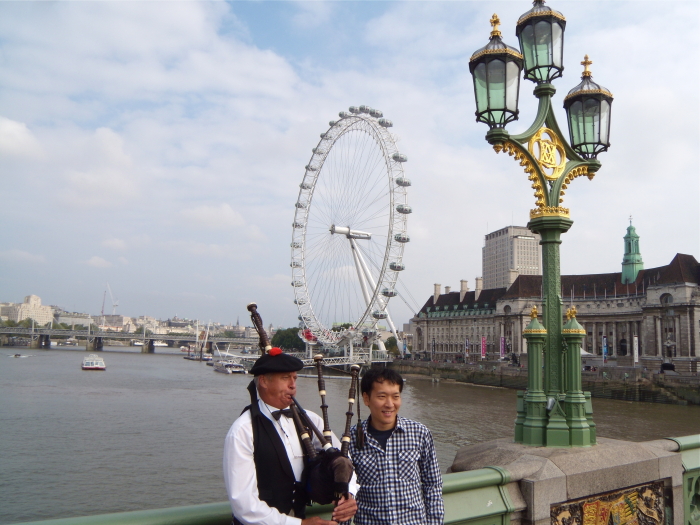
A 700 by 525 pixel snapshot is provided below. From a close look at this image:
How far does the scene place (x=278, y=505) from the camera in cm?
249

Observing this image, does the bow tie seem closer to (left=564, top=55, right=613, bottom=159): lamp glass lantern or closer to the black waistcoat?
the black waistcoat

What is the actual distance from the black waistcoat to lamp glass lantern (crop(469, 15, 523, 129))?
12.5 feet

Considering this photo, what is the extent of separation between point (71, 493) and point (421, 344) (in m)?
93.8

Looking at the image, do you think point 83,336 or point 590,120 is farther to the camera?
point 83,336

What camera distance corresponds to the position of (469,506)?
3533mm

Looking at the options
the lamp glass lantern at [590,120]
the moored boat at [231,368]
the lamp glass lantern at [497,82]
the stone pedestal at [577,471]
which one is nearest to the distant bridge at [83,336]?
the moored boat at [231,368]

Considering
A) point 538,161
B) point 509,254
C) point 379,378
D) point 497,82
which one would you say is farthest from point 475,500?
point 509,254

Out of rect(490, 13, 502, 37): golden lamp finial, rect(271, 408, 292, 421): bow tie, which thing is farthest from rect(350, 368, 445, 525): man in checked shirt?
rect(490, 13, 502, 37): golden lamp finial

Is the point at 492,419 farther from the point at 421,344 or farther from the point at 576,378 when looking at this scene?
the point at 421,344

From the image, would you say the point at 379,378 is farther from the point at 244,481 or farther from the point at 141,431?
the point at 141,431

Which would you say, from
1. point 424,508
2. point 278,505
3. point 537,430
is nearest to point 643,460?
point 537,430

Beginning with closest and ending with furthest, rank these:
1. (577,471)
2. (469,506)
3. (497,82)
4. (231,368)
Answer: (469,506), (577,471), (497,82), (231,368)

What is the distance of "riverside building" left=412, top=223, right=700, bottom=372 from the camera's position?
60344 millimetres

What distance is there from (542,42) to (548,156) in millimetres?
1198
